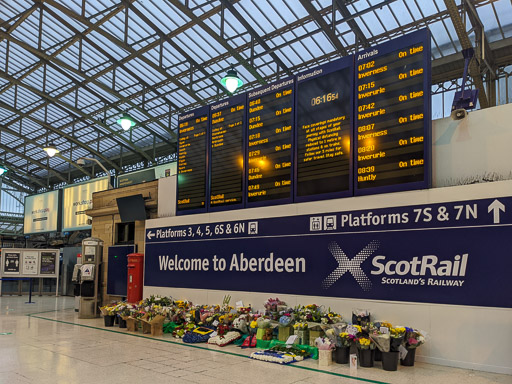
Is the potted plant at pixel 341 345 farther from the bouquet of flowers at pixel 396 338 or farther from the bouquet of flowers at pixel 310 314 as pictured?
the bouquet of flowers at pixel 310 314

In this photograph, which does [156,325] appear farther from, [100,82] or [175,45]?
[100,82]

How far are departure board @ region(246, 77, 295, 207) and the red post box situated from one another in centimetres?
374

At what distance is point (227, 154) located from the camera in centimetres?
930

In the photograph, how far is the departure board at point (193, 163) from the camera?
32.2 feet

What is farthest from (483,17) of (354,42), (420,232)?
(420,232)

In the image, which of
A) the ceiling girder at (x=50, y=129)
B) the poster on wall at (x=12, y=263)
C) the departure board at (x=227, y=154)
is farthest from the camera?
the ceiling girder at (x=50, y=129)

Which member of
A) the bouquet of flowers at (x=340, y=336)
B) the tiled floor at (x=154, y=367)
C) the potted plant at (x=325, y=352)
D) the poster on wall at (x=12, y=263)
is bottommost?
the tiled floor at (x=154, y=367)

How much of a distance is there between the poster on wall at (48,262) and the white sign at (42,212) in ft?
27.8

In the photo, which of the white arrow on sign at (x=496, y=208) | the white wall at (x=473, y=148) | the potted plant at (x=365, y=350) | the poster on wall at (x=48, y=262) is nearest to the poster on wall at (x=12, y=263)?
the poster on wall at (x=48, y=262)

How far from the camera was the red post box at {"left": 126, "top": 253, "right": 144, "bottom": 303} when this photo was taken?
10961 mm

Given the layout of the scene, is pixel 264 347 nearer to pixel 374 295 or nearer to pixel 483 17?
pixel 374 295

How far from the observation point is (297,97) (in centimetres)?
818

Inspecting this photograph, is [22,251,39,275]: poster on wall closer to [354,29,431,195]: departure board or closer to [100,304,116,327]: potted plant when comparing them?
[100,304,116,327]: potted plant

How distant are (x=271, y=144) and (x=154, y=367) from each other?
169 inches
